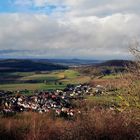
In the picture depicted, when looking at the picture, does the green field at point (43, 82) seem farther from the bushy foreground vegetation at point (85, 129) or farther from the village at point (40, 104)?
the bushy foreground vegetation at point (85, 129)

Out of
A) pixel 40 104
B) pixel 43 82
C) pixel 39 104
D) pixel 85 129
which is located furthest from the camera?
pixel 43 82

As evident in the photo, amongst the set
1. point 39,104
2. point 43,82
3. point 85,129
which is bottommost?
point 43,82

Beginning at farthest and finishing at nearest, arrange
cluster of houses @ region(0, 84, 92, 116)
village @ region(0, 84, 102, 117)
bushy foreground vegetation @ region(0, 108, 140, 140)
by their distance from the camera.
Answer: cluster of houses @ region(0, 84, 92, 116)
village @ region(0, 84, 102, 117)
bushy foreground vegetation @ region(0, 108, 140, 140)

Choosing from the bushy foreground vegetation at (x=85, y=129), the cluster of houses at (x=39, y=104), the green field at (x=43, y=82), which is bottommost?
the green field at (x=43, y=82)

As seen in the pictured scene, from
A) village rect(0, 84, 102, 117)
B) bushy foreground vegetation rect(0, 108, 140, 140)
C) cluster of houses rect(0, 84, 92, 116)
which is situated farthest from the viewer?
cluster of houses rect(0, 84, 92, 116)

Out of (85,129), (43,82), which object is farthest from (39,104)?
(43,82)

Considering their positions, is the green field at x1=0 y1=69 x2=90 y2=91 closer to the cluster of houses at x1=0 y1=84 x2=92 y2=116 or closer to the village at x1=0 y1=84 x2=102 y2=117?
the cluster of houses at x1=0 y1=84 x2=92 y2=116

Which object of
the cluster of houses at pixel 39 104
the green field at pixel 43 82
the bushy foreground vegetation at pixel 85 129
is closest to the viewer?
the bushy foreground vegetation at pixel 85 129

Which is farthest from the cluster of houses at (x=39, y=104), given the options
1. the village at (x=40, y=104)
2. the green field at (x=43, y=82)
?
the green field at (x=43, y=82)

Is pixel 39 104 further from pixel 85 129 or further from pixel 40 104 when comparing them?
pixel 85 129

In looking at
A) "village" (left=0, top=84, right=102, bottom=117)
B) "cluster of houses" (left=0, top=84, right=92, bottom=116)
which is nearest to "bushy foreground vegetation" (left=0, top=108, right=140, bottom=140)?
"village" (left=0, top=84, right=102, bottom=117)

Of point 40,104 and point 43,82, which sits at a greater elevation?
point 40,104
